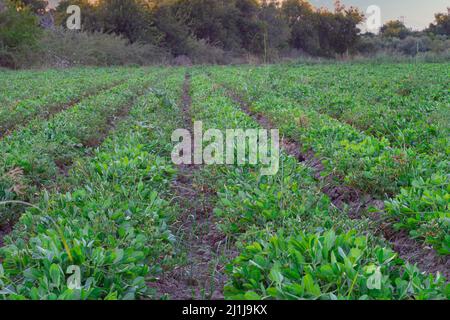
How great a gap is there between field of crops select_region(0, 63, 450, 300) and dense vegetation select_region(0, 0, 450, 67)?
2500 centimetres

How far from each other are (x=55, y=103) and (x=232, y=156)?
7.38m

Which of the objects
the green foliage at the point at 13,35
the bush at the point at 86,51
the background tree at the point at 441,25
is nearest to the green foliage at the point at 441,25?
the background tree at the point at 441,25

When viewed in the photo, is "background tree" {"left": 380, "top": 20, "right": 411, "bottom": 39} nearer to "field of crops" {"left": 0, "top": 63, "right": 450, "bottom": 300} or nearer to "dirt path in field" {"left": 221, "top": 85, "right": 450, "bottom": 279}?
"field of crops" {"left": 0, "top": 63, "right": 450, "bottom": 300}

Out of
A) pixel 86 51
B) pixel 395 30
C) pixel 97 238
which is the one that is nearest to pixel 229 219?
pixel 97 238

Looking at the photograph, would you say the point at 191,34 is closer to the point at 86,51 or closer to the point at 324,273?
the point at 86,51

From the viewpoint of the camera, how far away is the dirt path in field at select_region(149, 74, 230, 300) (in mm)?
3205

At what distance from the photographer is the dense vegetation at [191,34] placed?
32.2 meters

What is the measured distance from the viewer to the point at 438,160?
5.14m

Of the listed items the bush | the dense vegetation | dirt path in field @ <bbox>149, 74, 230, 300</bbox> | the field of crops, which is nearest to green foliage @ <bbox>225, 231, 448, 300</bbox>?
the field of crops

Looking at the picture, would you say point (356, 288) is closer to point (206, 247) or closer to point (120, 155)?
point (206, 247)

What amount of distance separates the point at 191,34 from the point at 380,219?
44392 mm

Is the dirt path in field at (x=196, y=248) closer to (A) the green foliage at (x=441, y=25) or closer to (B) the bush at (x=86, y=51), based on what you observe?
(B) the bush at (x=86, y=51)

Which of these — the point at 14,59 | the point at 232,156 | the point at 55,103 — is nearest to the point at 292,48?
the point at 14,59

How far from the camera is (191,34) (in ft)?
152
